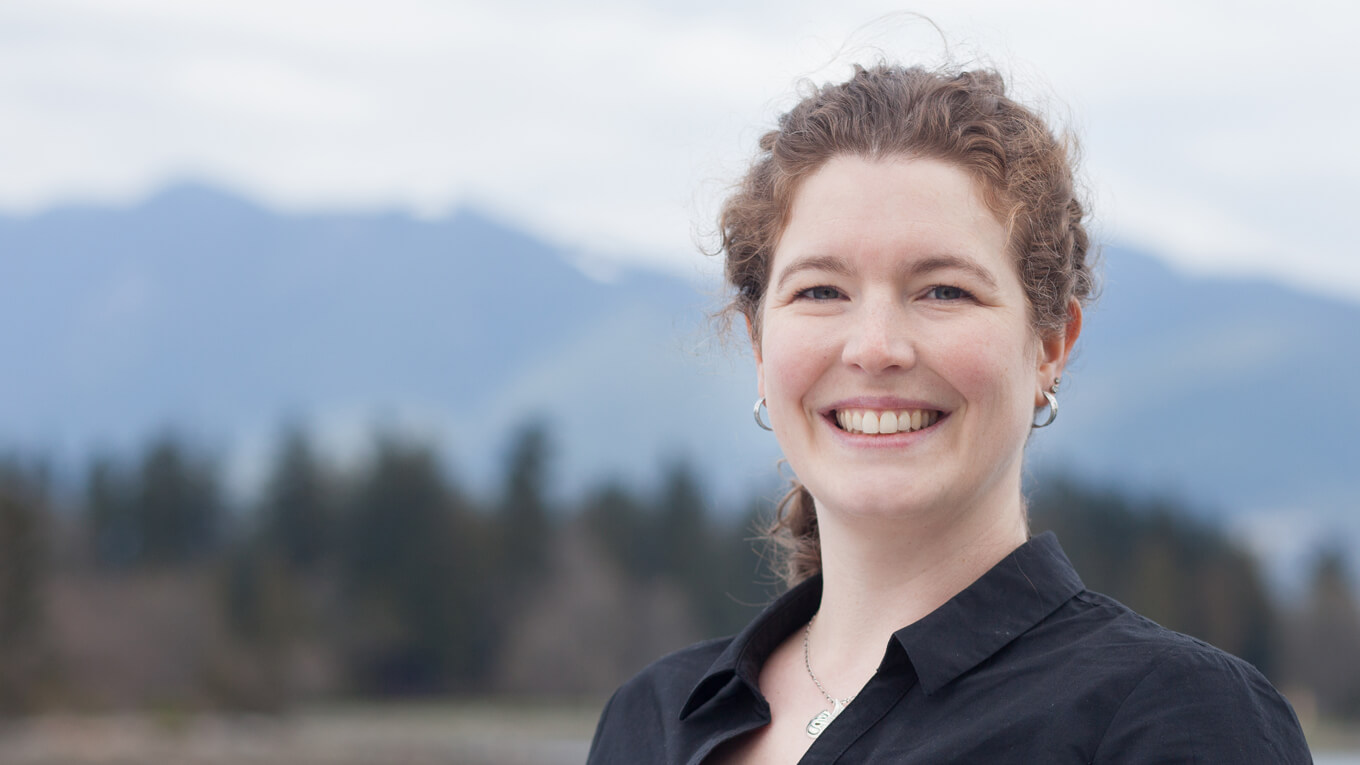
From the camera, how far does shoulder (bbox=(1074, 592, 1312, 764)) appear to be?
61.2 inches

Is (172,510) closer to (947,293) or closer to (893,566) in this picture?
(893,566)

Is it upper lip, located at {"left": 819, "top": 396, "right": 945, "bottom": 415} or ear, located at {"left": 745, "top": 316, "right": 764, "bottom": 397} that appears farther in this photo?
ear, located at {"left": 745, "top": 316, "right": 764, "bottom": 397}

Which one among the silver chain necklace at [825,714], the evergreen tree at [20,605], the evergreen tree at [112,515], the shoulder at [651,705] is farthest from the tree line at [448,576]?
the silver chain necklace at [825,714]

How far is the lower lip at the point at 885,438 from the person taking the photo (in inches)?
74.1

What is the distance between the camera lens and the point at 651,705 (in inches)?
90.7

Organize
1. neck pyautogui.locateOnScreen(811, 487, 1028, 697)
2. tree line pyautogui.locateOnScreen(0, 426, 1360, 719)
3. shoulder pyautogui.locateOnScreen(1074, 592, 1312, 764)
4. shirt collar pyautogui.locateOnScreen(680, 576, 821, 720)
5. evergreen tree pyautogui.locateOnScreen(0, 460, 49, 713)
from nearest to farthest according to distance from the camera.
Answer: shoulder pyautogui.locateOnScreen(1074, 592, 1312, 764)
neck pyautogui.locateOnScreen(811, 487, 1028, 697)
shirt collar pyautogui.locateOnScreen(680, 576, 821, 720)
evergreen tree pyautogui.locateOnScreen(0, 460, 49, 713)
tree line pyautogui.locateOnScreen(0, 426, 1360, 719)

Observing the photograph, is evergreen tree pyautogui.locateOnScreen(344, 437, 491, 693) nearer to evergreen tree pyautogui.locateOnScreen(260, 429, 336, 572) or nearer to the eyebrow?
evergreen tree pyautogui.locateOnScreen(260, 429, 336, 572)

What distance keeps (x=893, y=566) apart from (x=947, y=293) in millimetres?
424

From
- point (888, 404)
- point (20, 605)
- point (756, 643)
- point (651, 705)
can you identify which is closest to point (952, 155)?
point (888, 404)

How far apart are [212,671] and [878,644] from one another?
3753 cm

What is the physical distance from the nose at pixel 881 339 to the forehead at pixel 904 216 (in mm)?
72

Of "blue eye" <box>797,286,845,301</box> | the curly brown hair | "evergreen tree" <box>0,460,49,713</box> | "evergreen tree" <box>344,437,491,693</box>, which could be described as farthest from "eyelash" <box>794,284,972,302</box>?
"evergreen tree" <box>344,437,491,693</box>

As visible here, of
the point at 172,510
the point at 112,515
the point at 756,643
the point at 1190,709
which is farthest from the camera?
the point at 172,510

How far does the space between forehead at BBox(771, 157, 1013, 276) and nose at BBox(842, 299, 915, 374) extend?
2.8 inches
